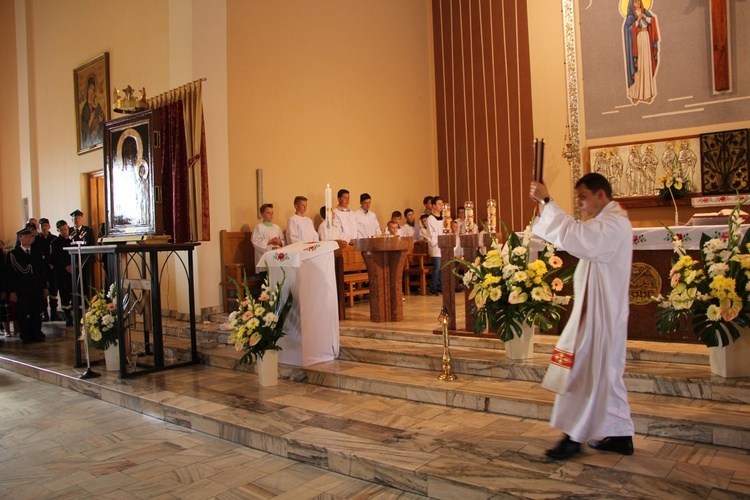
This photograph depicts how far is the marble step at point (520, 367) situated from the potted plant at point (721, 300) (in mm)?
157

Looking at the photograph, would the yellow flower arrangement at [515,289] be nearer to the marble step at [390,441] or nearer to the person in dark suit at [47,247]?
the marble step at [390,441]

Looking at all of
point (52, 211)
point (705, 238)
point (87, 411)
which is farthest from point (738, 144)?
point (52, 211)

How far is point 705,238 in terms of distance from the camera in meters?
3.88

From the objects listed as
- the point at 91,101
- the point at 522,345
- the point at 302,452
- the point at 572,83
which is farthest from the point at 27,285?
the point at 572,83

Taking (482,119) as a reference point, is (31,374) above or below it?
below

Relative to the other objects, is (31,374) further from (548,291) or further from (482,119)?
(482,119)

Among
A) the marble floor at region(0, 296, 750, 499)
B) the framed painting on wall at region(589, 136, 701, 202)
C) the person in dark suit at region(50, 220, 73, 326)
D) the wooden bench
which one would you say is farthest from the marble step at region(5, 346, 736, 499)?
the framed painting on wall at region(589, 136, 701, 202)

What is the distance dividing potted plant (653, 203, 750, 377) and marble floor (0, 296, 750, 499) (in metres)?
0.77

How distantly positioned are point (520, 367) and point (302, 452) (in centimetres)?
172

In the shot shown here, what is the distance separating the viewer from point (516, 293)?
4.29m

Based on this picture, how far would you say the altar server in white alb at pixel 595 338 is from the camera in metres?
2.98

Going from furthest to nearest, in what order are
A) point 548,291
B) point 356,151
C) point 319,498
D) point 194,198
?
point 356,151 < point 194,198 < point 548,291 < point 319,498

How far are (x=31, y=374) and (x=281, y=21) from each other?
571 cm

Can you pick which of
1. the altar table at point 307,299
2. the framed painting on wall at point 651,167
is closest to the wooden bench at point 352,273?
the altar table at point 307,299
